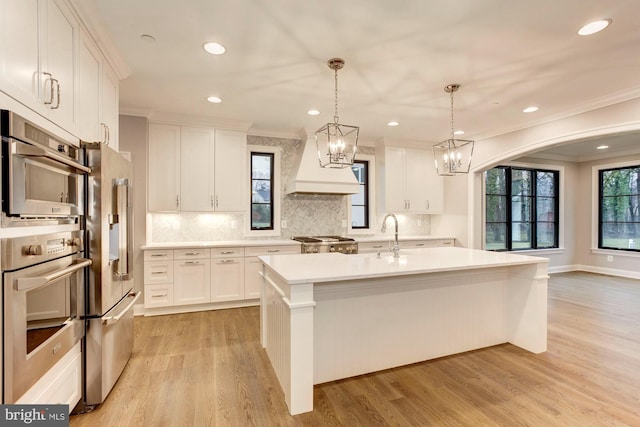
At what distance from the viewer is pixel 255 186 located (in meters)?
5.16

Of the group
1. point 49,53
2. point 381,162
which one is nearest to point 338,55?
point 49,53

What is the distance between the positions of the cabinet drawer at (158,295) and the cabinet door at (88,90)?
2.20 meters

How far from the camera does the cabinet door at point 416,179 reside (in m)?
5.86

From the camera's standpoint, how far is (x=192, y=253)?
4223mm

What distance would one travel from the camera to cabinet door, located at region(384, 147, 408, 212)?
18.7 feet

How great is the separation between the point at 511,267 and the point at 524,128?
2.64m

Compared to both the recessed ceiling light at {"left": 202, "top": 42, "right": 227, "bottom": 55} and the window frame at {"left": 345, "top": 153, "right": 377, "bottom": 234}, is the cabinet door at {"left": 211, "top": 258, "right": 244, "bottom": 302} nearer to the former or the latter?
the window frame at {"left": 345, "top": 153, "right": 377, "bottom": 234}

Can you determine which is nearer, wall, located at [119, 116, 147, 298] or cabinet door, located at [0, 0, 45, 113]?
cabinet door, located at [0, 0, 45, 113]

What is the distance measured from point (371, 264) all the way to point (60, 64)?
249 centimetres

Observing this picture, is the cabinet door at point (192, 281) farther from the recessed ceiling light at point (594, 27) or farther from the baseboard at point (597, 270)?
the baseboard at point (597, 270)

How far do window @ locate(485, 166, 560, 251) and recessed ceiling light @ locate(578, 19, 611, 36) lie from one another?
4545mm

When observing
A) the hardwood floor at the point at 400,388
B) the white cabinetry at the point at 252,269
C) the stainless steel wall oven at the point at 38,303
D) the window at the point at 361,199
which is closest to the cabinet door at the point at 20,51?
the stainless steel wall oven at the point at 38,303

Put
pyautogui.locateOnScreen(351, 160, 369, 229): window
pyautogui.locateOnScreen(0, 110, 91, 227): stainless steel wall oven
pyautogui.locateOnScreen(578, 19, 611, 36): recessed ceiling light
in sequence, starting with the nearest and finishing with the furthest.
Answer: pyautogui.locateOnScreen(0, 110, 91, 227): stainless steel wall oven → pyautogui.locateOnScreen(578, 19, 611, 36): recessed ceiling light → pyautogui.locateOnScreen(351, 160, 369, 229): window

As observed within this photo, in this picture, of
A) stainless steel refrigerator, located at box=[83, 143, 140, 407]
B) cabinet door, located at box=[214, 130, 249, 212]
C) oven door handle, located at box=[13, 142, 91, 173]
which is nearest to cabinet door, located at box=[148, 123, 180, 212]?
cabinet door, located at box=[214, 130, 249, 212]
